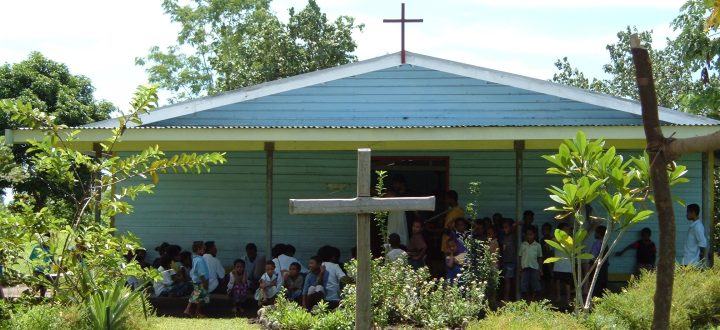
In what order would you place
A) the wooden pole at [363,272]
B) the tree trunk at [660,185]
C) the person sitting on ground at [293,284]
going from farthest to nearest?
the person sitting on ground at [293,284], the wooden pole at [363,272], the tree trunk at [660,185]

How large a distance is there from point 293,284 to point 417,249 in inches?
65.9

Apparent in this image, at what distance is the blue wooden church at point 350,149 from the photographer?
1407cm

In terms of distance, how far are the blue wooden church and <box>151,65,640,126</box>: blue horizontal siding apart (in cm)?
2

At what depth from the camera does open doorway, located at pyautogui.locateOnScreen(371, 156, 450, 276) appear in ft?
44.1

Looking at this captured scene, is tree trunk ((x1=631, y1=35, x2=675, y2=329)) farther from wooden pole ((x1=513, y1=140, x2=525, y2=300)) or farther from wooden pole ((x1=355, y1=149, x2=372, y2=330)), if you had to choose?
wooden pole ((x1=513, y1=140, x2=525, y2=300))

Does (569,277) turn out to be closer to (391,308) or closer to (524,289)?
(524,289)

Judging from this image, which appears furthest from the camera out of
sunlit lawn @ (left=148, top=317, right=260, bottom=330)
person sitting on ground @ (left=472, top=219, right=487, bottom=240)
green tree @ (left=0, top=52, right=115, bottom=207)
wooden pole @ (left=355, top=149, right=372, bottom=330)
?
green tree @ (left=0, top=52, right=115, bottom=207)

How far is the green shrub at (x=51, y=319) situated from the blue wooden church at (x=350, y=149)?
526cm

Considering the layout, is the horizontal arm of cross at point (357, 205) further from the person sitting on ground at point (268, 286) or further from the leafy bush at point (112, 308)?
the person sitting on ground at point (268, 286)

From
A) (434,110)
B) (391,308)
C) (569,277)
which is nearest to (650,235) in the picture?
(569,277)

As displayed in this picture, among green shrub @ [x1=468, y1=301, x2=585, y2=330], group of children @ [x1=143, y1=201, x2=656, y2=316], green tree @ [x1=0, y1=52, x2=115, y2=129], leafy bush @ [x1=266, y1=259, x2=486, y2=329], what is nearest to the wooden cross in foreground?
green shrub @ [x1=468, y1=301, x2=585, y2=330]

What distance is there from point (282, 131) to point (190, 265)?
264 cm

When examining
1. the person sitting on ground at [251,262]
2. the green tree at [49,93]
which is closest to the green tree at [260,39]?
the green tree at [49,93]

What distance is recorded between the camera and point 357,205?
5867mm
